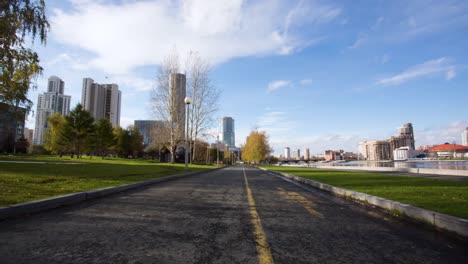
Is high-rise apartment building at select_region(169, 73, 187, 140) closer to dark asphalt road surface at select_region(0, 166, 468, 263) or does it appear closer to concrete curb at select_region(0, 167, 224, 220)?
concrete curb at select_region(0, 167, 224, 220)

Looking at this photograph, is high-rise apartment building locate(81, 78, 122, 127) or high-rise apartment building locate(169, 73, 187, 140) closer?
high-rise apartment building locate(169, 73, 187, 140)

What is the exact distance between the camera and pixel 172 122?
39.6 metres

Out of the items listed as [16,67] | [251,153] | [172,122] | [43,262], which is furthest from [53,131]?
[43,262]

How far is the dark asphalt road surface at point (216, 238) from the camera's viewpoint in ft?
11.7

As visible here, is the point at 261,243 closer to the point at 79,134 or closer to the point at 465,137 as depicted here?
the point at 79,134

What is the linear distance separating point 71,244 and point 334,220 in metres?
5.05

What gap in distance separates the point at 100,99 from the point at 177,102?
299 feet

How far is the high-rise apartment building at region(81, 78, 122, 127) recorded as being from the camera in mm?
112625

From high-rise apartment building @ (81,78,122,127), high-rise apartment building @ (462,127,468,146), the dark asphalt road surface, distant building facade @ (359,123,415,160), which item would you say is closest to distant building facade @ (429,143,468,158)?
distant building facade @ (359,123,415,160)

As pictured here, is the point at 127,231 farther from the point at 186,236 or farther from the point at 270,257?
the point at 270,257

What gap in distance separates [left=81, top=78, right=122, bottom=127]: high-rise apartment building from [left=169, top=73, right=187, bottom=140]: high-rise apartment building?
253 feet

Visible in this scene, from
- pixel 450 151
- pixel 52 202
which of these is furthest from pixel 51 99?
pixel 450 151

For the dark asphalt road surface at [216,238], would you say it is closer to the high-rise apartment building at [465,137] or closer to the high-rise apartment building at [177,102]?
the high-rise apartment building at [177,102]

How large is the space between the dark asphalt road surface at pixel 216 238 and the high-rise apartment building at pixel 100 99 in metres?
112
